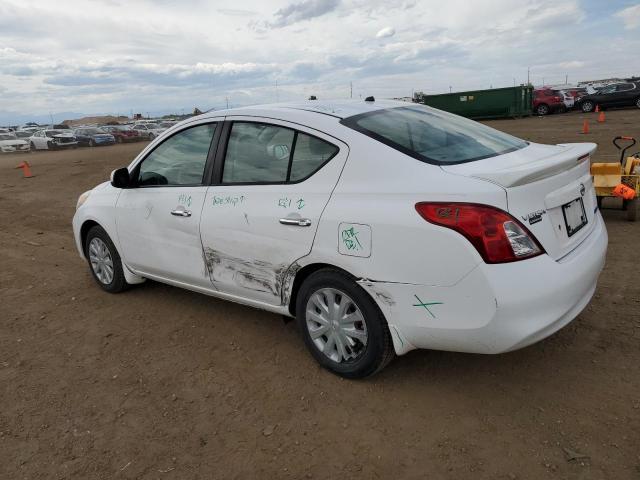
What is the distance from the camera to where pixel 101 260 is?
510 cm

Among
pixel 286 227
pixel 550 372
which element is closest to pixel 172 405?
pixel 286 227

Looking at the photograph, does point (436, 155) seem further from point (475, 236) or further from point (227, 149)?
point (227, 149)

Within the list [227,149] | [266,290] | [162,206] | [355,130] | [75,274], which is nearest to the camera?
[355,130]

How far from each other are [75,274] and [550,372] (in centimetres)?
499

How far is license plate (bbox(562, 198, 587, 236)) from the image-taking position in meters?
2.95

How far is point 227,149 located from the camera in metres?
3.82

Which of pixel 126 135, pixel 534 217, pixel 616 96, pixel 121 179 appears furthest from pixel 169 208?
pixel 126 135

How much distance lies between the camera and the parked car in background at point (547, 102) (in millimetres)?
32438

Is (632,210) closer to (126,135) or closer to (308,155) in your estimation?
(308,155)

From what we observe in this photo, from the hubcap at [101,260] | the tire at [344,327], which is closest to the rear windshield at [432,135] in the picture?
the tire at [344,327]

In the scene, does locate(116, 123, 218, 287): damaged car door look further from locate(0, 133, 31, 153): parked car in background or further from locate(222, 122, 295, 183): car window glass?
locate(0, 133, 31, 153): parked car in background

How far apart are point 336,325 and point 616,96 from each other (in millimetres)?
31524

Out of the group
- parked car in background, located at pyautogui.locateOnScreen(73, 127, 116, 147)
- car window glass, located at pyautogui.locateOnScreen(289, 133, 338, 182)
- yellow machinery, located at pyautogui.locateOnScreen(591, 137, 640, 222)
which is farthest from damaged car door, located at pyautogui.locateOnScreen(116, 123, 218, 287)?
parked car in background, located at pyautogui.locateOnScreen(73, 127, 116, 147)

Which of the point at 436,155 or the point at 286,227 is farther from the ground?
the point at 436,155
